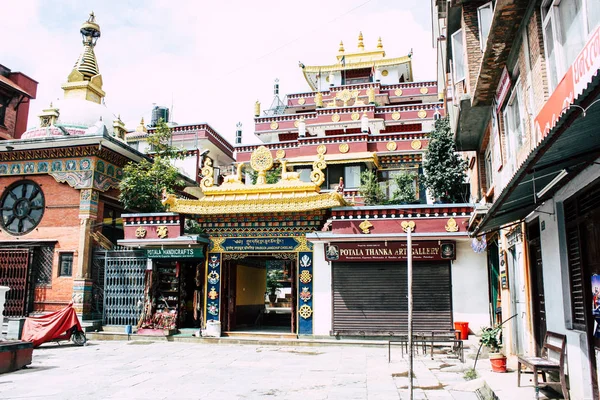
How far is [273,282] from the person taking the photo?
1555 inches

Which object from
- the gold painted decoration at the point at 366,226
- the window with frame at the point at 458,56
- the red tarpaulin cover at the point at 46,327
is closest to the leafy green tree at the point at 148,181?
the red tarpaulin cover at the point at 46,327

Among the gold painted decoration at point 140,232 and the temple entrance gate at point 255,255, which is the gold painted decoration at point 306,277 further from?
the gold painted decoration at point 140,232

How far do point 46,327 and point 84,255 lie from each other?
4.99m

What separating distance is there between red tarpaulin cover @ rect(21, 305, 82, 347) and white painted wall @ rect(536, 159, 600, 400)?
13.6 m

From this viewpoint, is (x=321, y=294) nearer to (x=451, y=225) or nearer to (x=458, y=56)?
(x=451, y=225)

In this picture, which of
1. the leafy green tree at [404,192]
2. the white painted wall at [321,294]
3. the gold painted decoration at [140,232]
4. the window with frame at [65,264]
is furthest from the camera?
the leafy green tree at [404,192]

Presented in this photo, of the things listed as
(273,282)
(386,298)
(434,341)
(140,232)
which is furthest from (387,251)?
(273,282)

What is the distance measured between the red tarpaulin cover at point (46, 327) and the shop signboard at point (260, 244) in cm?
569

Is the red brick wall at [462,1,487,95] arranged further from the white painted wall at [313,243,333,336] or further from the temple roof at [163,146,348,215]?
the white painted wall at [313,243,333,336]

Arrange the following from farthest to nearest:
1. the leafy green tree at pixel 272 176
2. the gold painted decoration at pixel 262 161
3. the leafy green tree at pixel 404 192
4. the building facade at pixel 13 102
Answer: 1. the building facade at pixel 13 102
2. the leafy green tree at pixel 272 176
3. the leafy green tree at pixel 404 192
4. the gold painted decoration at pixel 262 161

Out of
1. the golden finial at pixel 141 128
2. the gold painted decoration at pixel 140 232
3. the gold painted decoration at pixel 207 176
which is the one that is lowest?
the gold painted decoration at pixel 140 232

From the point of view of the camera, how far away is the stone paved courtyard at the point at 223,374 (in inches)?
364

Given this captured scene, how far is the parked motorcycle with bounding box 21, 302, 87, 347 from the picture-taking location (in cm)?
1491

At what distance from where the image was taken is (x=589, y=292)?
6.95 meters
